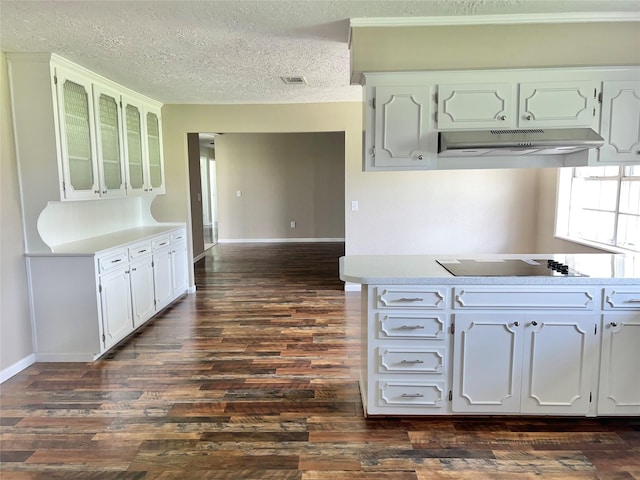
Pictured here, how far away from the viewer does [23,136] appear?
3.11 m

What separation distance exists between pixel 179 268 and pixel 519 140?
4.03 m

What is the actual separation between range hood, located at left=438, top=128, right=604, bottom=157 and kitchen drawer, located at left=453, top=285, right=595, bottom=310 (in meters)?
0.85

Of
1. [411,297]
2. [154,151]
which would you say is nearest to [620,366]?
[411,297]

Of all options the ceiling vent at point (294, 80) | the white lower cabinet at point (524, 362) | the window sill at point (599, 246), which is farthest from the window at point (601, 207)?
the ceiling vent at point (294, 80)

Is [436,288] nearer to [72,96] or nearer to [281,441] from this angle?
[281,441]

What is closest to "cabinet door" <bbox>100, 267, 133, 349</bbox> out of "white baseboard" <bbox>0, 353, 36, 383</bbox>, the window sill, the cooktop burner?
"white baseboard" <bbox>0, 353, 36, 383</bbox>

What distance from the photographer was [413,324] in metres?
2.32

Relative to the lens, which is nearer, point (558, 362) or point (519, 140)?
point (558, 362)

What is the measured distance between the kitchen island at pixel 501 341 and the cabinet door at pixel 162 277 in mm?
2747

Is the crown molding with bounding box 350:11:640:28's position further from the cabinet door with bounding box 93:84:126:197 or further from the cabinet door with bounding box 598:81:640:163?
the cabinet door with bounding box 93:84:126:197

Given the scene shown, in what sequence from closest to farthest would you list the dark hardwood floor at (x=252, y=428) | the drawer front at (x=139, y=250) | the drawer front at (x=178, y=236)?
the dark hardwood floor at (x=252, y=428), the drawer front at (x=139, y=250), the drawer front at (x=178, y=236)

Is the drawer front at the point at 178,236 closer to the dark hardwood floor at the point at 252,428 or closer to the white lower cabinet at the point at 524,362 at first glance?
the dark hardwood floor at the point at 252,428

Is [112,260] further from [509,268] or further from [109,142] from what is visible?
[509,268]

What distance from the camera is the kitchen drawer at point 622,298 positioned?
2236 millimetres
